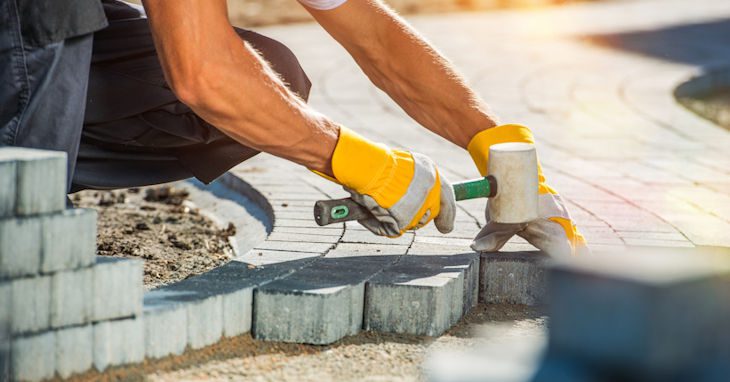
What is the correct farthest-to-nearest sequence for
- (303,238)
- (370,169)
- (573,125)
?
(573,125), (303,238), (370,169)

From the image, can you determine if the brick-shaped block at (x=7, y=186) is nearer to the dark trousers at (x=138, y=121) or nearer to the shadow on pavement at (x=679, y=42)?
the dark trousers at (x=138, y=121)

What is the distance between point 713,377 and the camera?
5.84 feet

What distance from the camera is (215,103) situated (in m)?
3.08

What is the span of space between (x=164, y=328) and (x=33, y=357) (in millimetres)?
392

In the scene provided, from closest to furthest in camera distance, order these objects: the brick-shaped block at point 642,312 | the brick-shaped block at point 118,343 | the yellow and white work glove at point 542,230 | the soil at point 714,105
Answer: the brick-shaped block at point 642,312 < the brick-shaped block at point 118,343 < the yellow and white work glove at point 542,230 < the soil at point 714,105

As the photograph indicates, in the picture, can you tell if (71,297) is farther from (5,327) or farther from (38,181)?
(38,181)

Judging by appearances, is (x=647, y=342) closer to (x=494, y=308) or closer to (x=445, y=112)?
(x=494, y=308)

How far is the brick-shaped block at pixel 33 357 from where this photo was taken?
2.46 m

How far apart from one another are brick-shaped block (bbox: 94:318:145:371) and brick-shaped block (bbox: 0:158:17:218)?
0.37 metres

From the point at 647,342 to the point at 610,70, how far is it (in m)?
6.92

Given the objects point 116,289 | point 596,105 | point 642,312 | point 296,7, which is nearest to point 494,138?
point 116,289

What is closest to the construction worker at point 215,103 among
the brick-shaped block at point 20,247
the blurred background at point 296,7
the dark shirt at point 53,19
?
the dark shirt at point 53,19

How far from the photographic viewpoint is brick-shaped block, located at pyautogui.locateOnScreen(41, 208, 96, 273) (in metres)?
2.47

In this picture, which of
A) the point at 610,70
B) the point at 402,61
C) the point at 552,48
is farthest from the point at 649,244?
the point at 552,48
